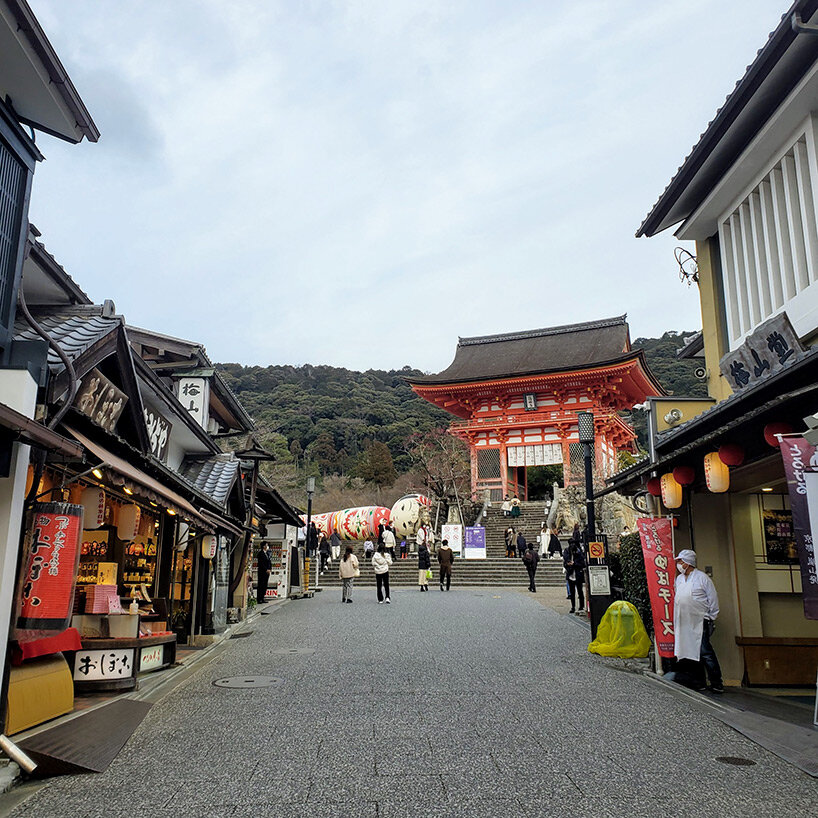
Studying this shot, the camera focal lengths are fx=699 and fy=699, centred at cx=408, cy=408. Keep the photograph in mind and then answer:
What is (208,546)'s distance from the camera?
1295 centimetres

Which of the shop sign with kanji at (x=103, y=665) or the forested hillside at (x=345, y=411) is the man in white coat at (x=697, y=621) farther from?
the forested hillside at (x=345, y=411)

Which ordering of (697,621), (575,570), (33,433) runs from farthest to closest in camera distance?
(575,570)
(697,621)
(33,433)

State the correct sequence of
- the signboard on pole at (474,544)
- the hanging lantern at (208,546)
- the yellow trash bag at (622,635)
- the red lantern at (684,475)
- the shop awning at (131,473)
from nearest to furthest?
Result: the shop awning at (131,473)
the red lantern at (684,475)
the yellow trash bag at (622,635)
the hanging lantern at (208,546)
the signboard on pole at (474,544)

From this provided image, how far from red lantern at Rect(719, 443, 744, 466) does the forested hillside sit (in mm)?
49523

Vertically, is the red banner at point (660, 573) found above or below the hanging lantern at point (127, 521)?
below

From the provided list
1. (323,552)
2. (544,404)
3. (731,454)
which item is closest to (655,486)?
(731,454)

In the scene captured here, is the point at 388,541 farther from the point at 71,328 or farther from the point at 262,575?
the point at 71,328

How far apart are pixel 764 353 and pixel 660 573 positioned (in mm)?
3279

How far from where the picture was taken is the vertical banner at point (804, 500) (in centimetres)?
562

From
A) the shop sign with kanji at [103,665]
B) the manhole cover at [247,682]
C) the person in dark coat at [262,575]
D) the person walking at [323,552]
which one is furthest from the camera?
the person walking at [323,552]

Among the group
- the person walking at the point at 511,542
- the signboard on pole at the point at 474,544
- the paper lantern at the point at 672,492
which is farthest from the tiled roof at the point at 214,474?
the person walking at the point at 511,542

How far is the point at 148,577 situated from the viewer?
39.2 ft

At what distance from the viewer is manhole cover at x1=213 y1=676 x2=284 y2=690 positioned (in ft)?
28.7

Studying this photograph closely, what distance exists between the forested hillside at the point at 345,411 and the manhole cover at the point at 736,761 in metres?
51.5
